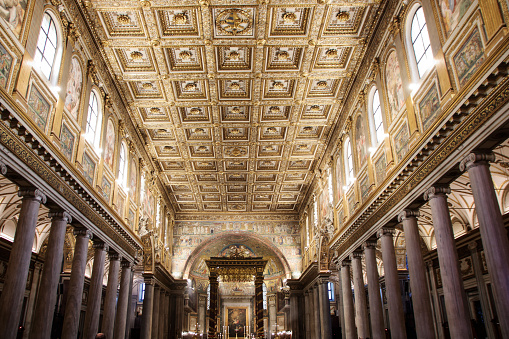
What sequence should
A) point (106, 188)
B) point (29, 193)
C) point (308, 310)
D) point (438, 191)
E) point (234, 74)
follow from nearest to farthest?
point (29, 193)
point (438, 191)
point (106, 188)
point (234, 74)
point (308, 310)

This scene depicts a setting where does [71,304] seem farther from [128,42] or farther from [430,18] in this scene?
[430,18]

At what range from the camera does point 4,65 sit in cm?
1040

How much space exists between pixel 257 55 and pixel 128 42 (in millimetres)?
5049

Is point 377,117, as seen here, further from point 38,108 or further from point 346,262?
point 38,108

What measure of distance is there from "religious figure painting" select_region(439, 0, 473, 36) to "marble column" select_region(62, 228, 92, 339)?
13558 millimetres

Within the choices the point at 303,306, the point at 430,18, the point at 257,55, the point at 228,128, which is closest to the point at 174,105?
the point at 228,128

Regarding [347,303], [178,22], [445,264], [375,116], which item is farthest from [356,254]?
[178,22]

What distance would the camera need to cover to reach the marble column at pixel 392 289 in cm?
1435

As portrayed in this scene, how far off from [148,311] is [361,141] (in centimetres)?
1651

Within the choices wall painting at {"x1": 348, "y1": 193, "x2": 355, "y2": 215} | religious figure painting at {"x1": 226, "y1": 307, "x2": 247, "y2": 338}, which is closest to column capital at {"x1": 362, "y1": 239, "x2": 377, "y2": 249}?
wall painting at {"x1": 348, "y1": 193, "x2": 355, "y2": 215}

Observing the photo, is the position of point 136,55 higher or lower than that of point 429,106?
higher

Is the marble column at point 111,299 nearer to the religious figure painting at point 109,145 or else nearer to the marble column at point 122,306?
the marble column at point 122,306

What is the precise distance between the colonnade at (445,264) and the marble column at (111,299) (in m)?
10.8

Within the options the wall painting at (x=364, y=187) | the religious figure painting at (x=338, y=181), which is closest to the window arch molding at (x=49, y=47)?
the wall painting at (x=364, y=187)
